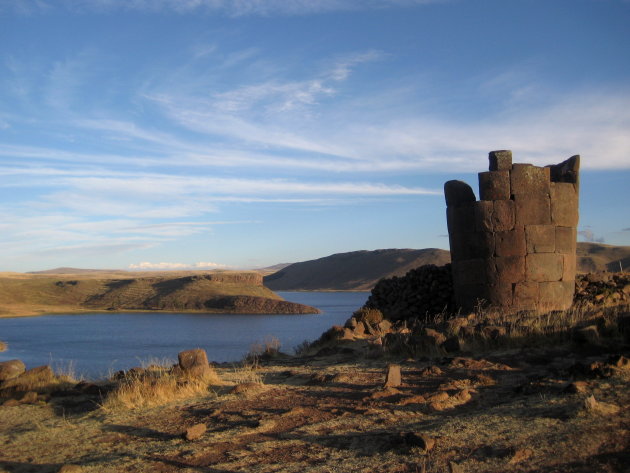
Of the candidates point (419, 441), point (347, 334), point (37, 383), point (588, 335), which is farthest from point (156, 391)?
point (588, 335)

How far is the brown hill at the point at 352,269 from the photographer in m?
100

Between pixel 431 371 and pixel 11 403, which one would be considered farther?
pixel 11 403

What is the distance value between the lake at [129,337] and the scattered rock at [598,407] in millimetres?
11042

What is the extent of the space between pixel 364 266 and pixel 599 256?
43.4 metres

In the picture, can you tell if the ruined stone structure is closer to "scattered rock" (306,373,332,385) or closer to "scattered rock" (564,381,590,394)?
"scattered rock" (306,373,332,385)

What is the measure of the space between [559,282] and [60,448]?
34.5 ft

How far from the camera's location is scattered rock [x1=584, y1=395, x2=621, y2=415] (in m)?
5.16

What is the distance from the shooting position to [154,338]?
1215 inches

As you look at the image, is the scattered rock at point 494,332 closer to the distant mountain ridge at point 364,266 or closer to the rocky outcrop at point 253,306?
the rocky outcrop at point 253,306

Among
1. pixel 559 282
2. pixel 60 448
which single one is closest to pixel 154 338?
pixel 559 282

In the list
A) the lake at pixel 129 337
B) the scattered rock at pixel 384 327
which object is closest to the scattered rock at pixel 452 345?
the scattered rock at pixel 384 327

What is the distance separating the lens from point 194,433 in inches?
221

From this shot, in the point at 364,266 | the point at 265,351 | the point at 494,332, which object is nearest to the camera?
the point at 494,332

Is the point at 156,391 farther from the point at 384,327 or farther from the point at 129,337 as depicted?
the point at 129,337
